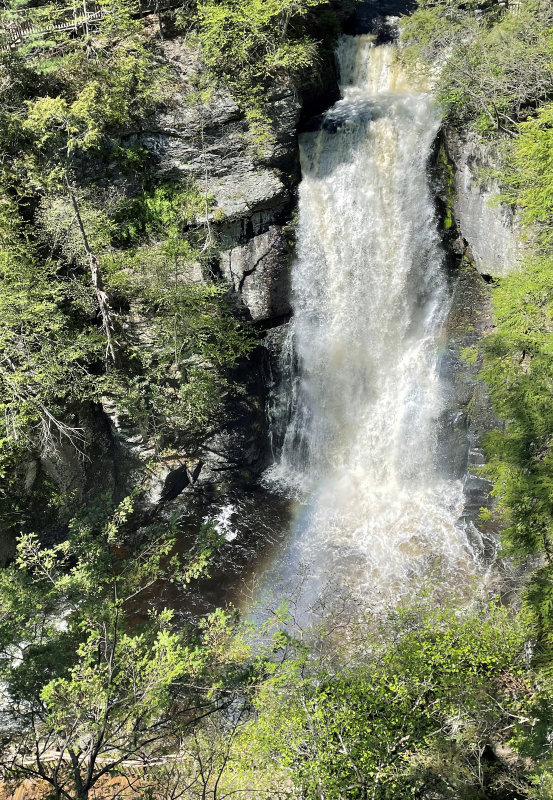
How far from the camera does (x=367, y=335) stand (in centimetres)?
1519

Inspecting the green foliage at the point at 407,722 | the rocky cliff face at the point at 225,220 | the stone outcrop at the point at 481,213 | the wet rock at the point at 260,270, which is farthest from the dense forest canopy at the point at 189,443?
the wet rock at the point at 260,270

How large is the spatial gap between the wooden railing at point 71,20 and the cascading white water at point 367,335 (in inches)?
242

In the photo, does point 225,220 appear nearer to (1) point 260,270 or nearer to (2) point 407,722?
(1) point 260,270

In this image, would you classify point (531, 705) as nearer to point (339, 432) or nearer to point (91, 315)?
point (339, 432)

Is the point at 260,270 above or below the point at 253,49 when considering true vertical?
below

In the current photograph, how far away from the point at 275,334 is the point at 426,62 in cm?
910

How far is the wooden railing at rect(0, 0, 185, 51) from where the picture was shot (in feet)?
47.5

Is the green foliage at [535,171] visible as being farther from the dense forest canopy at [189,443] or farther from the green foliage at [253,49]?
the green foliage at [253,49]

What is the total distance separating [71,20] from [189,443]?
43.8 feet

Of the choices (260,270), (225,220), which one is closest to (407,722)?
(260,270)

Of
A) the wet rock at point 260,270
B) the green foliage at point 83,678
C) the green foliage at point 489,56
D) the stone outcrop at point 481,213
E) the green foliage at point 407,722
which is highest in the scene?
the green foliage at point 489,56

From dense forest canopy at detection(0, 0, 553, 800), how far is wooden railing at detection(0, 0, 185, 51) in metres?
0.11

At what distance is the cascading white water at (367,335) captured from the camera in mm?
13859

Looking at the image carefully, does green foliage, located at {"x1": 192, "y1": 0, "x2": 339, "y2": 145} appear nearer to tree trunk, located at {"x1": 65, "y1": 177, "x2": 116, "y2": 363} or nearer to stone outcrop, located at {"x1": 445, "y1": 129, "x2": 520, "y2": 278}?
stone outcrop, located at {"x1": 445, "y1": 129, "x2": 520, "y2": 278}
